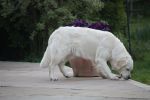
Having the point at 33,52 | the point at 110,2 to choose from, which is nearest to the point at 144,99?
the point at 33,52

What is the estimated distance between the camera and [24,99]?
7.64 m

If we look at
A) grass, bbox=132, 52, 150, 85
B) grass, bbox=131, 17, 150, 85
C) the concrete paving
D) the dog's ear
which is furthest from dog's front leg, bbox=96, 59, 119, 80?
grass, bbox=131, 17, 150, 85

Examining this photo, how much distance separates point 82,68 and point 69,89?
2585mm

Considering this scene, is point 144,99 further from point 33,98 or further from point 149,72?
point 149,72

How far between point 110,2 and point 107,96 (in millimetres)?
11937

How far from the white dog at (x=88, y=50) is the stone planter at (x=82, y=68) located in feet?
1.56

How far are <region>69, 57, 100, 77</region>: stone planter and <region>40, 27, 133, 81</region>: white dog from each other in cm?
47

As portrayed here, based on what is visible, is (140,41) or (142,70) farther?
(140,41)

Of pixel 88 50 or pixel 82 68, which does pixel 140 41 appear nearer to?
pixel 82 68

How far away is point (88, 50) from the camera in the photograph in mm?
10828

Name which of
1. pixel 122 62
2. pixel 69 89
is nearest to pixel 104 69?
pixel 122 62

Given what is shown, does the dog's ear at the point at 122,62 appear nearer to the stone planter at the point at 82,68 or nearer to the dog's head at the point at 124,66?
the dog's head at the point at 124,66

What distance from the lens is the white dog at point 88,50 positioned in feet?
35.2

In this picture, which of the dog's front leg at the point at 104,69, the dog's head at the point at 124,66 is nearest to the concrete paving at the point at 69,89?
the dog's front leg at the point at 104,69
